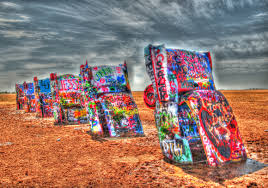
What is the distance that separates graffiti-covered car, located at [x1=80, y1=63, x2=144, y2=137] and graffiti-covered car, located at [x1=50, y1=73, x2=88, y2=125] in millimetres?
4040

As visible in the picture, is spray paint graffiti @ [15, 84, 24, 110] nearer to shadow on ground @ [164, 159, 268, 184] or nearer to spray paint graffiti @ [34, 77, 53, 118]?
spray paint graffiti @ [34, 77, 53, 118]

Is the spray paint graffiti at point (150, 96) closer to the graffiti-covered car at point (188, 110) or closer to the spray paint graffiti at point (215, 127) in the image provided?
the graffiti-covered car at point (188, 110)

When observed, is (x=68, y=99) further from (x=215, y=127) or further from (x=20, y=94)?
(x=20, y=94)

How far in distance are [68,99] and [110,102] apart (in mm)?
5813

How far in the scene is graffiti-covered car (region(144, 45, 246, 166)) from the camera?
504 centimetres

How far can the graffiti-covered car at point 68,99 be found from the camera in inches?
559

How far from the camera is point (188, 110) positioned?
586 centimetres

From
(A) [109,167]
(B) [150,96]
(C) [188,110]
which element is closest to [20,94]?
(B) [150,96]

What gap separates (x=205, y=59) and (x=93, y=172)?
15.6 ft

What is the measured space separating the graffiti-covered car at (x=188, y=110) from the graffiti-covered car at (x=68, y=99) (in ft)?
29.4

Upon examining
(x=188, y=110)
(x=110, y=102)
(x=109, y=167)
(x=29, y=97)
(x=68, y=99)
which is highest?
(x=29, y=97)

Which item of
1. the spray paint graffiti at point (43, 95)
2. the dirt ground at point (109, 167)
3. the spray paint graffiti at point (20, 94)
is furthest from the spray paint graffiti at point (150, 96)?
the spray paint graffiti at point (20, 94)

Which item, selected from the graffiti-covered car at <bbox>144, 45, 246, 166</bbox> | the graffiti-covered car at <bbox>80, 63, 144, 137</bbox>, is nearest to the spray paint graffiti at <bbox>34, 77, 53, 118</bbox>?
the graffiti-covered car at <bbox>80, 63, 144, 137</bbox>

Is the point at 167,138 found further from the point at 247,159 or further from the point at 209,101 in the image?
the point at 247,159
